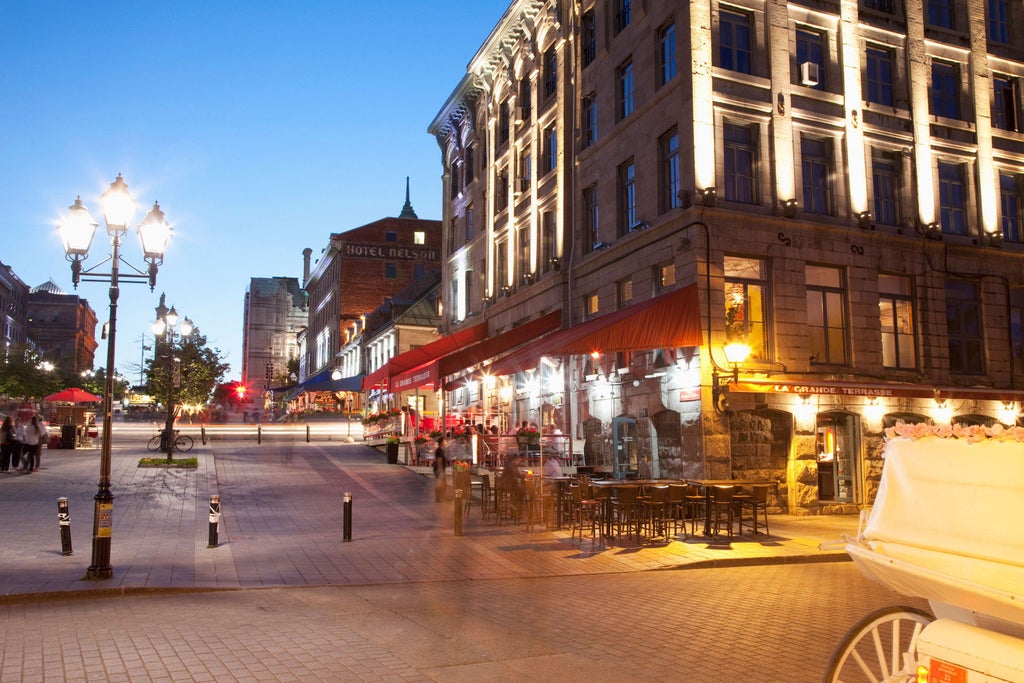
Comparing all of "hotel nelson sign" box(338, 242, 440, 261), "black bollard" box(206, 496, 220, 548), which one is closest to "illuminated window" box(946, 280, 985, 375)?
"black bollard" box(206, 496, 220, 548)

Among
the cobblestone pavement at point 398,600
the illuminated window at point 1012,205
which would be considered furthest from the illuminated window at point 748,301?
the illuminated window at point 1012,205

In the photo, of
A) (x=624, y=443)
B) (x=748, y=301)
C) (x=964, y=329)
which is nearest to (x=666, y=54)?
(x=748, y=301)

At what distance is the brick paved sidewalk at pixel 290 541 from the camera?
11.0 metres

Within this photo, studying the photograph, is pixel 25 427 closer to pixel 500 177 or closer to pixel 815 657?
pixel 500 177

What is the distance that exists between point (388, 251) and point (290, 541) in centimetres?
6113

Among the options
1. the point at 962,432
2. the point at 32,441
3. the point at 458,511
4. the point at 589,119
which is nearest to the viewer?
the point at 962,432

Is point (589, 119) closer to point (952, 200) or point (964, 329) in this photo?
point (952, 200)

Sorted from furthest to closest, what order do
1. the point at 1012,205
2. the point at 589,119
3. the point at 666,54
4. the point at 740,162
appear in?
the point at 589,119 < the point at 1012,205 < the point at 666,54 < the point at 740,162

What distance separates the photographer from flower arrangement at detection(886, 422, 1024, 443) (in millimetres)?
3967

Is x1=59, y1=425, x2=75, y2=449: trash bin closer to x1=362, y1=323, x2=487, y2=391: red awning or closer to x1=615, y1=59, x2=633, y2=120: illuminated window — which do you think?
x1=362, y1=323, x2=487, y2=391: red awning

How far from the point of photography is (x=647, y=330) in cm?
1798

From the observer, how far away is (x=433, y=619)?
832 cm

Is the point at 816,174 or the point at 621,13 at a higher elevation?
the point at 621,13

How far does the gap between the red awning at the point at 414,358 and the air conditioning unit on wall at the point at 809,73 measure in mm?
14428
